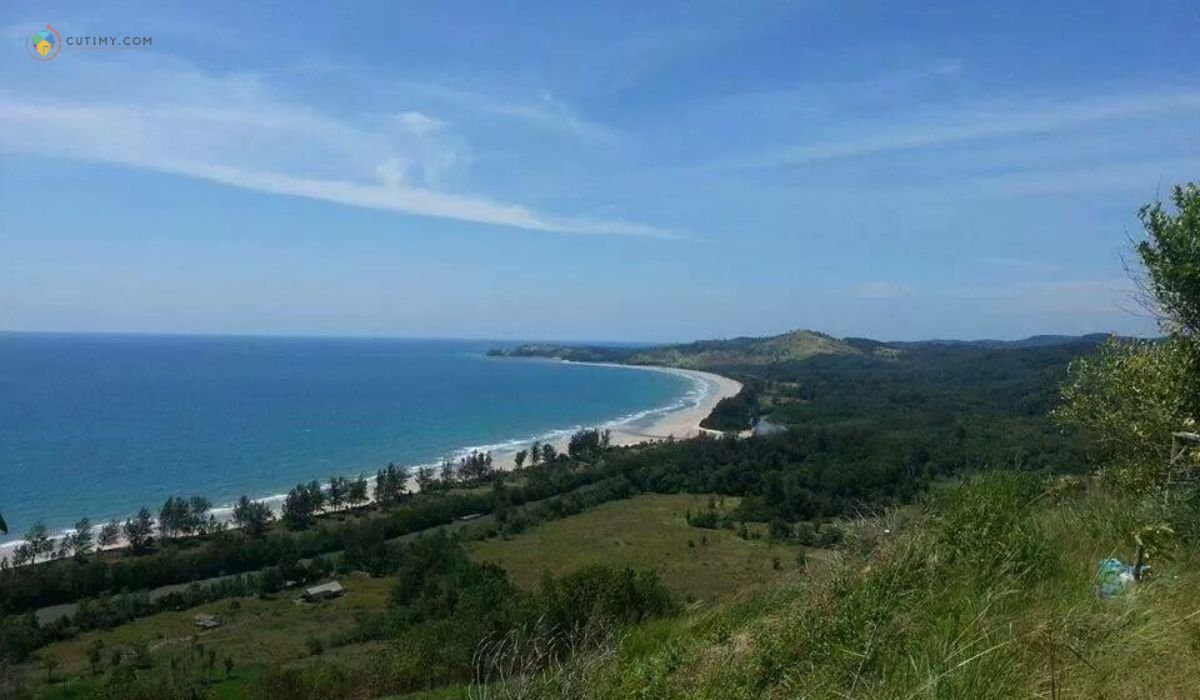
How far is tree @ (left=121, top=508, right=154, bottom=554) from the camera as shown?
5349 cm

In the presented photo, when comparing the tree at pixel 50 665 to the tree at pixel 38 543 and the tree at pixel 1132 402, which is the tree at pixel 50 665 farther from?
the tree at pixel 1132 402

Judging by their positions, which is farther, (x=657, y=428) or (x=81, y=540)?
(x=657, y=428)

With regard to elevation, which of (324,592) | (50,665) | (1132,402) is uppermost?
(1132,402)

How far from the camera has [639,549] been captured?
2328 inches

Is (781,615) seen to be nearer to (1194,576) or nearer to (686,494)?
(1194,576)

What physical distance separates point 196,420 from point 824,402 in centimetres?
9657

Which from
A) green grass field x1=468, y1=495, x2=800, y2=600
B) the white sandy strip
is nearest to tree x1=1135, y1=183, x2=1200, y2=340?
green grass field x1=468, y1=495, x2=800, y2=600

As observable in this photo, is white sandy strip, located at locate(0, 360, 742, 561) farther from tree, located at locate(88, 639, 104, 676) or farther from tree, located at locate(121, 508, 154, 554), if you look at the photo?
tree, located at locate(88, 639, 104, 676)

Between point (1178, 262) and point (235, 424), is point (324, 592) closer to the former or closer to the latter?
point (1178, 262)

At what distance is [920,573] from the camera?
14.2ft

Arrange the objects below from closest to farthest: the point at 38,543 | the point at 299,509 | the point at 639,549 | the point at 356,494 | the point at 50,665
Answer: the point at 50,665
the point at 38,543
the point at 639,549
the point at 299,509
the point at 356,494

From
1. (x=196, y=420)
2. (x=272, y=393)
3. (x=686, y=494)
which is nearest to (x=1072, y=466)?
(x=686, y=494)

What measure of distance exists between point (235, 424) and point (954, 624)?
112272 mm

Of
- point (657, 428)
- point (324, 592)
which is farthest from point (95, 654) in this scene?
point (657, 428)
